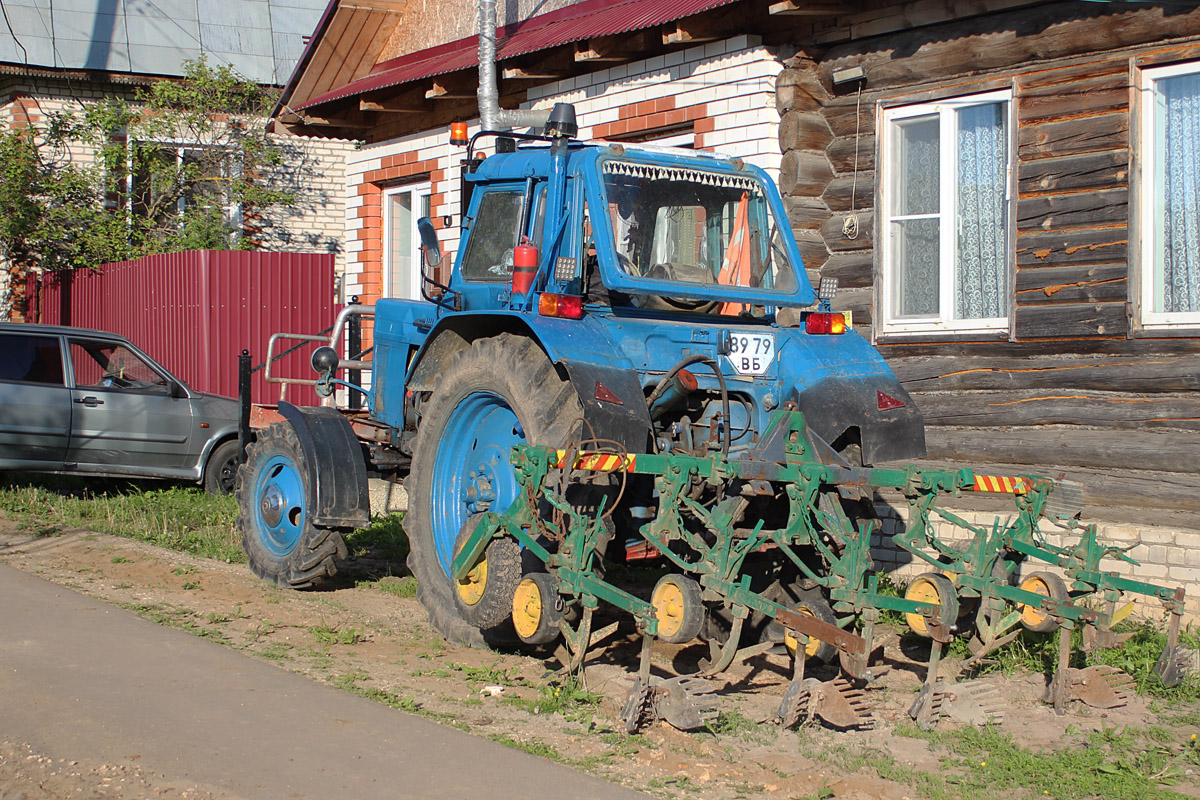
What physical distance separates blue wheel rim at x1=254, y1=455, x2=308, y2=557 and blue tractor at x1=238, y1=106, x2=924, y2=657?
0.33m

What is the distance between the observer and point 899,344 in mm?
8703

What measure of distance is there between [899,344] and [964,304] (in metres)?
0.51

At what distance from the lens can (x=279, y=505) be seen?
7.93 meters

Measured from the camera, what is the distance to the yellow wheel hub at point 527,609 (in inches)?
216

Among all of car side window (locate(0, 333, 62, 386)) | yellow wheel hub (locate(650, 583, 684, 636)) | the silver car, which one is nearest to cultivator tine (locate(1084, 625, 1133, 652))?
yellow wheel hub (locate(650, 583, 684, 636))

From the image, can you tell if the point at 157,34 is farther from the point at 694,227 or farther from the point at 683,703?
the point at 683,703

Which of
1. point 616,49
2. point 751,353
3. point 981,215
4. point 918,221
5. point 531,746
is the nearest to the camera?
point 531,746

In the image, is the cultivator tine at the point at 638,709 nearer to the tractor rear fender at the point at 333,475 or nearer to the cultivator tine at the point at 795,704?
the cultivator tine at the point at 795,704

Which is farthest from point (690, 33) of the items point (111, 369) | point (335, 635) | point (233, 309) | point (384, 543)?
point (233, 309)

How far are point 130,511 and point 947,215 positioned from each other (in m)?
7.19

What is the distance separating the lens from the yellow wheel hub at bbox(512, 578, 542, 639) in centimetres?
548

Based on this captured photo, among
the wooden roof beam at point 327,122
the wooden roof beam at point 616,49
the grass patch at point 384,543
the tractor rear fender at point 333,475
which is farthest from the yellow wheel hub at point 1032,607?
the wooden roof beam at point 327,122

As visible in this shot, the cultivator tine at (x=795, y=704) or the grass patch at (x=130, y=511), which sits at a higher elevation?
the grass patch at (x=130, y=511)

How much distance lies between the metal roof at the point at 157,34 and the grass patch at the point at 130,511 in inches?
384
